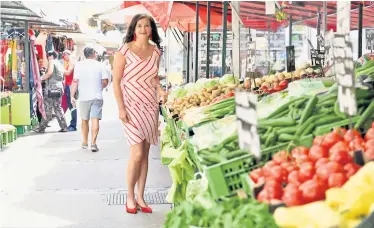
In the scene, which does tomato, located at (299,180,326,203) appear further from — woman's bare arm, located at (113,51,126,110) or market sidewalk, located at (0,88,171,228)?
woman's bare arm, located at (113,51,126,110)

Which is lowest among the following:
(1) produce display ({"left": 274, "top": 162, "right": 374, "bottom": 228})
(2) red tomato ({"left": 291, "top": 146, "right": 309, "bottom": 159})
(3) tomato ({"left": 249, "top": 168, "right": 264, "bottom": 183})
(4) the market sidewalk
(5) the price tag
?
(4) the market sidewalk

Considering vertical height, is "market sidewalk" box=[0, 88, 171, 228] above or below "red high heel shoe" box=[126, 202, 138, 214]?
below

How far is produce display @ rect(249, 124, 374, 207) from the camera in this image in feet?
9.50

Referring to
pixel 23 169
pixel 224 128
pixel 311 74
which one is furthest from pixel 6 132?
pixel 224 128

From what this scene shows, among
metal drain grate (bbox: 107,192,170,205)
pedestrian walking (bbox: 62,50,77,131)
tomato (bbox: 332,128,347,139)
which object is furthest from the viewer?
pedestrian walking (bbox: 62,50,77,131)

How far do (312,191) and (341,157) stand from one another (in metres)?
0.32

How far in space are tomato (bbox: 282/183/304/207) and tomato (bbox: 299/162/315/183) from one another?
0.12 meters

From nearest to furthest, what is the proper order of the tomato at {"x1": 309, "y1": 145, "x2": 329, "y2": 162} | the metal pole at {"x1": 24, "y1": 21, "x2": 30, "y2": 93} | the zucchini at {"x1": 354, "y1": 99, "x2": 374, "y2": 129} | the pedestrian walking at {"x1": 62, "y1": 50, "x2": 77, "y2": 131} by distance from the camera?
the tomato at {"x1": 309, "y1": 145, "x2": 329, "y2": 162} < the zucchini at {"x1": 354, "y1": 99, "x2": 374, "y2": 129} < the metal pole at {"x1": 24, "y1": 21, "x2": 30, "y2": 93} < the pedestrian walking at {"x1": 62, "y1": 50, "x2": 77, "y2": 131}

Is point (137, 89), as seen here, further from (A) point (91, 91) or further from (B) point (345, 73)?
(A) point (91, 91)

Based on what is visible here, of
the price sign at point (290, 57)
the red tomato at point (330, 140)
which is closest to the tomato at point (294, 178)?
the red tomato at point (330, 140)

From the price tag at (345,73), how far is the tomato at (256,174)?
1.57 feet

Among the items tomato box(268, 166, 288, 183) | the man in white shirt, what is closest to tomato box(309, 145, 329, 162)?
tomato box(268, 166, 288, 183)

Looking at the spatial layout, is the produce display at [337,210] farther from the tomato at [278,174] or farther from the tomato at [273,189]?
the tomato at [278,174]

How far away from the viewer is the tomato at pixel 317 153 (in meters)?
3.23
